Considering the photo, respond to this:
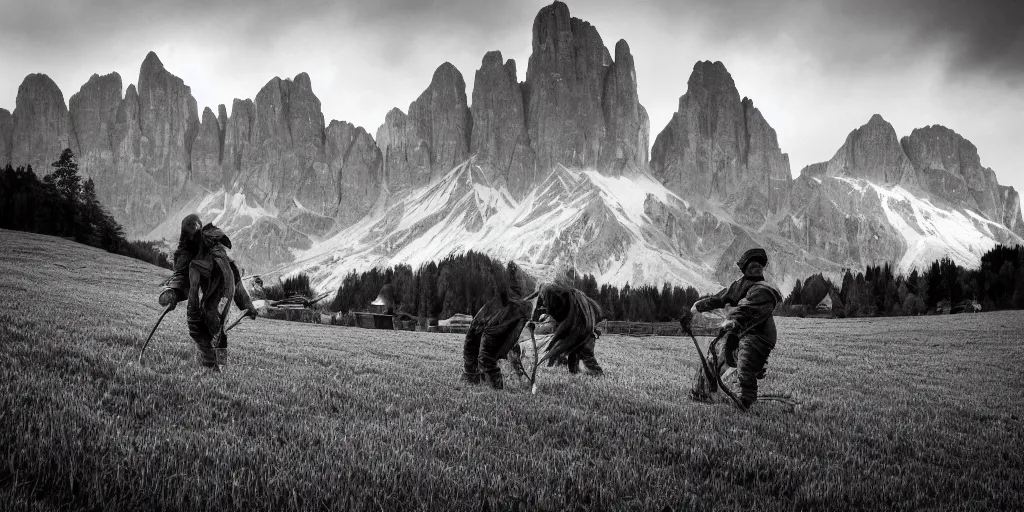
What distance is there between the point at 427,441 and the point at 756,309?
602 centimetres

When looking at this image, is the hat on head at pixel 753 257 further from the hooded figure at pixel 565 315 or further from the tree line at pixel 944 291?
the tree line at pixel 944 291

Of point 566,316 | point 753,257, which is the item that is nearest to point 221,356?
point 566,316

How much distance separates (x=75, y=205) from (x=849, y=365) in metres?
79.9

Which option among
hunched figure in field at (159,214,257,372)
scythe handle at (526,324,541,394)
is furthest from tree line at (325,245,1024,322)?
hunched figure in field at (159,214,257,372)

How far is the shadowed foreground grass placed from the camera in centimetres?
377

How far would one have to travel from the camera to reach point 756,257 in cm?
895

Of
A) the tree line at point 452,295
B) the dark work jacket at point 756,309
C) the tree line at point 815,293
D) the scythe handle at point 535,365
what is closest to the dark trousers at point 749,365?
the dark work jacket at point 756,309

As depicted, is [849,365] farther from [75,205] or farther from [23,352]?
[75,205]

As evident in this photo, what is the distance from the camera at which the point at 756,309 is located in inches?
338

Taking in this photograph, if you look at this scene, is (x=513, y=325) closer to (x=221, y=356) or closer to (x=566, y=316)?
(x=566, y=316)

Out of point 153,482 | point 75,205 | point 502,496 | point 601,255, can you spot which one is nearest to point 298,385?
point 153,482

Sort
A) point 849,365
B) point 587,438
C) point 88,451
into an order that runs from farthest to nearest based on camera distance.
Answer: point 849,365, point 587,438, point 88,451

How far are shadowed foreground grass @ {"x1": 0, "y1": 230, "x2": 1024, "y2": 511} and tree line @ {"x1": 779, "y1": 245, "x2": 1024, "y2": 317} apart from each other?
6553 cm

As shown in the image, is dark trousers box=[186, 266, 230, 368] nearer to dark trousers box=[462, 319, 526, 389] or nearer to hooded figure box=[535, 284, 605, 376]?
dark trousers box=[462, 319, 526, 389]
